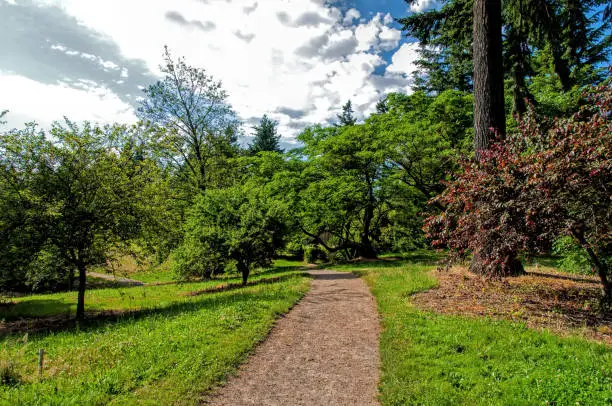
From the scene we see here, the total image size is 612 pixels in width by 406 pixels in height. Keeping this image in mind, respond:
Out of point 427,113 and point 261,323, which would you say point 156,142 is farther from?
point 427,113

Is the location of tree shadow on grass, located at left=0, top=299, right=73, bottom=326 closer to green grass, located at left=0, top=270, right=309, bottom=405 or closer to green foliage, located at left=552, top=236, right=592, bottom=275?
green grass, located at left=0, top=270, right=309, bottom=405

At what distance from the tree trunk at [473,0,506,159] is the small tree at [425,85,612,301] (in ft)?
9.57

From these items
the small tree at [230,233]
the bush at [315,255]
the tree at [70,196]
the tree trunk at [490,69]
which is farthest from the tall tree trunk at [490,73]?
the bush at [315,255]

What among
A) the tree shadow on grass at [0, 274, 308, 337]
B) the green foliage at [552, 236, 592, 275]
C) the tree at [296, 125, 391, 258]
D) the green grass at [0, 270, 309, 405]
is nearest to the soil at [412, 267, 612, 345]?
the green foliage at [552, 236, 592, 275]

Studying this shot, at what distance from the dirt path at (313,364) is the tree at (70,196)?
7.31 metres

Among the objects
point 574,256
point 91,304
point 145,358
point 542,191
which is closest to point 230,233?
point 91,304

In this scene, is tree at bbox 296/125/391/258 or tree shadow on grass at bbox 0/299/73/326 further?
tree at bbox 296/125/391/258

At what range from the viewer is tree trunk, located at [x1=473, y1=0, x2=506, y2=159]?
33.4 ft

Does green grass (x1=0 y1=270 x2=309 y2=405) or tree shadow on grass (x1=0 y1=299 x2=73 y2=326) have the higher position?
green grass (x1=0 y1=270 x2=309 y2=405)

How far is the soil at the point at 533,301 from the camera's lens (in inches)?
249

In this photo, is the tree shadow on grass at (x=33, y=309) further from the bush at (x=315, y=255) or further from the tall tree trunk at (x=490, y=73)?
the bush at (x=315, y=255)

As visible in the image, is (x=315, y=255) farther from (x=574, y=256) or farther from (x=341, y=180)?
(x=574, y=256)

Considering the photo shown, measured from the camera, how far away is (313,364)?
554 centimetres

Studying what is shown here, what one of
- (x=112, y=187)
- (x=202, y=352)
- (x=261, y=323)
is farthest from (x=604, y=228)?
(x=112, y=187)
